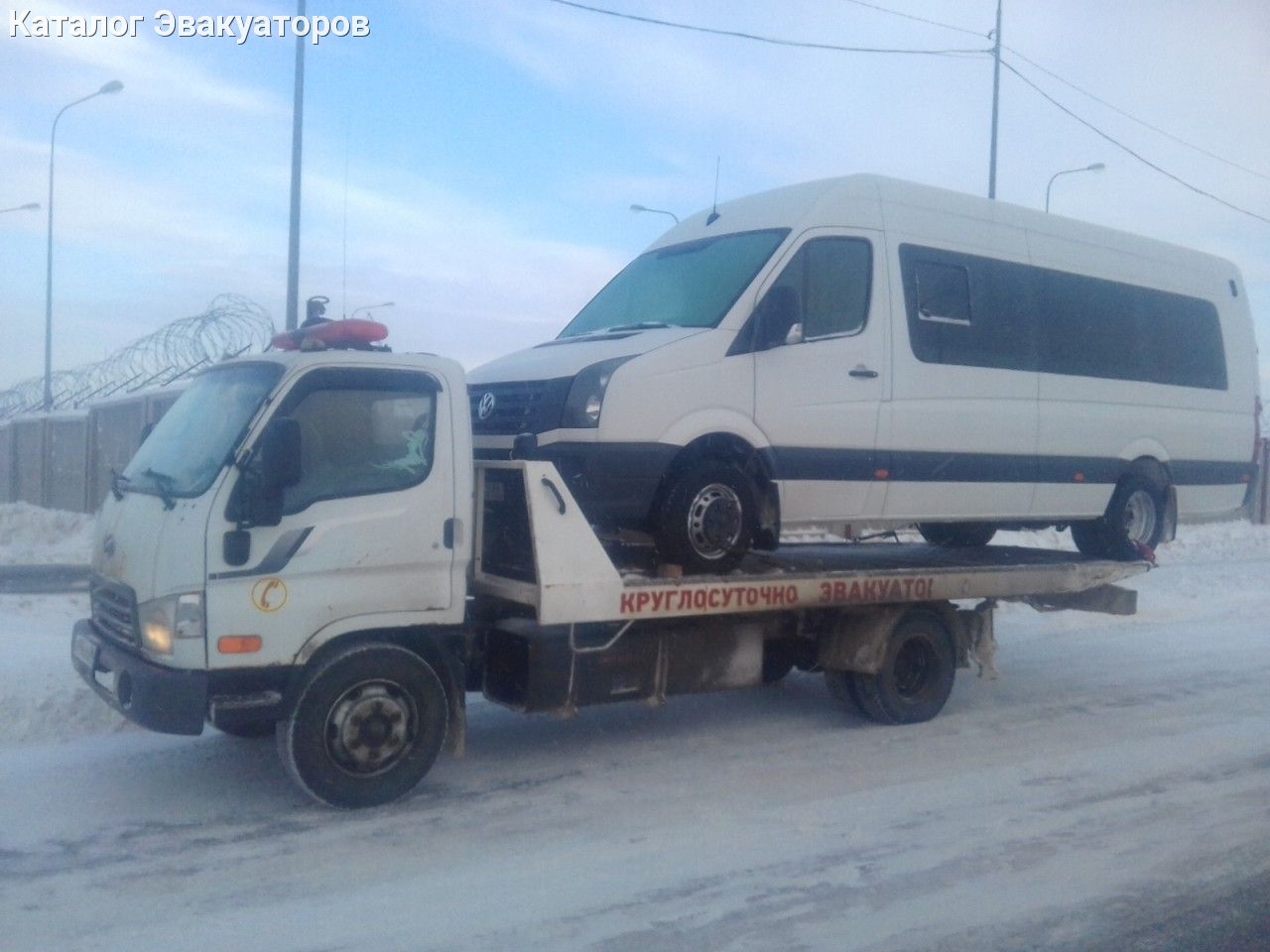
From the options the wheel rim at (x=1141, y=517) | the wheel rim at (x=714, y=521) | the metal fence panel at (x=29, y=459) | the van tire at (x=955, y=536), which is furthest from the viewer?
the metal fence panel at (x=29, y=459)

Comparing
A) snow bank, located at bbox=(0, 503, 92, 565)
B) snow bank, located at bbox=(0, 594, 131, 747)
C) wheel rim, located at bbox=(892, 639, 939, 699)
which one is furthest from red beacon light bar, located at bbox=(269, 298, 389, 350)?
snow bank, located at bbox=(0, 503, 92, 565)

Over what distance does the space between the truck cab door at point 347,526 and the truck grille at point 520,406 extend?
62 centimetres

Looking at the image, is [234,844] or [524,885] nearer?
[524,885]

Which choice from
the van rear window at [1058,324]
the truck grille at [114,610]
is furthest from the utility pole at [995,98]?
the truck grille at [114,610]

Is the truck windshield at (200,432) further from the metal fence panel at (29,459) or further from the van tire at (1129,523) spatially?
the metal fence panel at (29,459)

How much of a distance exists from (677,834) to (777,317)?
3242 mm

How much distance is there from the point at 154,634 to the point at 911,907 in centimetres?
371

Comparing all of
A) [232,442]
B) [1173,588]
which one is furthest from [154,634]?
[1173,588]

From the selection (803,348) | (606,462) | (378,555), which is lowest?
(378,555)

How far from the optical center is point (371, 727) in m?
6.18

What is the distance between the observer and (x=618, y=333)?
25.2 ft

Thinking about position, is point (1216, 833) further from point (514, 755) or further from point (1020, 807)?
point (514, 755)

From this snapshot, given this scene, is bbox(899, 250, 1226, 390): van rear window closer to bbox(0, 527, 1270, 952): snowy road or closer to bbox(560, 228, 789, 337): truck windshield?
bbox(560, 228, 789, 337): truck windshield

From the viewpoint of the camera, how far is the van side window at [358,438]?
608cm
